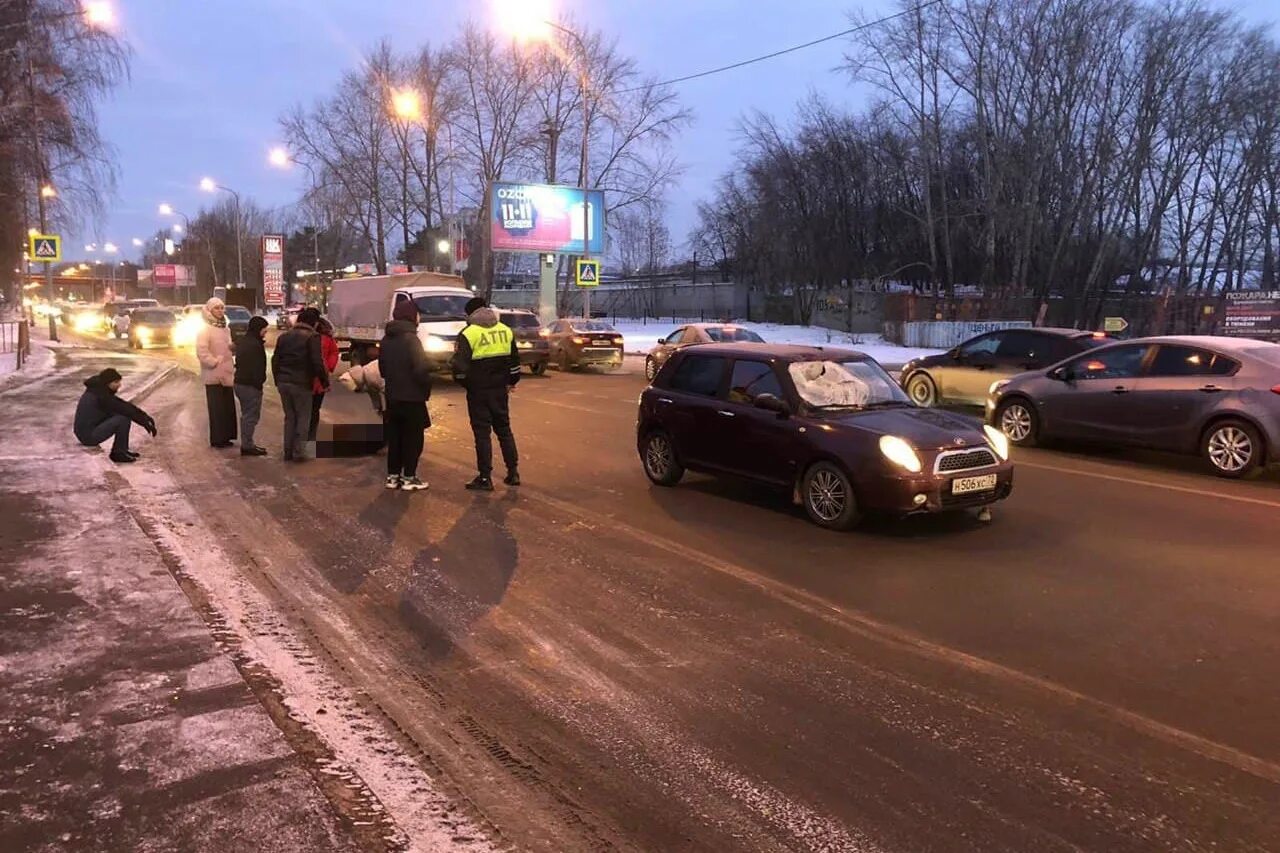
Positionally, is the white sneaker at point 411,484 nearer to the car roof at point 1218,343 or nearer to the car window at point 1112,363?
the car window at point 1112,363

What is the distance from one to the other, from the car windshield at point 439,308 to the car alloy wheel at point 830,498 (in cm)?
1483

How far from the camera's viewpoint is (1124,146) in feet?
135

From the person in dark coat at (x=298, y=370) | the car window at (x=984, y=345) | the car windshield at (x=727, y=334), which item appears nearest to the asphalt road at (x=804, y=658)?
the person in dark coat at (x=298, y=370)

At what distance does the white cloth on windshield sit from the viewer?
314 inches

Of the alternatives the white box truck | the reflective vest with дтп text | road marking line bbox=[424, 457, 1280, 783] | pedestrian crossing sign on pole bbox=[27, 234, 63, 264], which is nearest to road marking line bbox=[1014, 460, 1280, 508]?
road marking line bbox=[424, 457, 1280, 783]

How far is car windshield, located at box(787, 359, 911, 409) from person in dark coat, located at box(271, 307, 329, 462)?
213 inches

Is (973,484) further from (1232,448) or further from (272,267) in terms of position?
(272,267)

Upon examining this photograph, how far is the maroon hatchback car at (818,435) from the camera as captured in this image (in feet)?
23.4

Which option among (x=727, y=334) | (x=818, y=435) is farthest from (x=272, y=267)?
(x=818, y=435)

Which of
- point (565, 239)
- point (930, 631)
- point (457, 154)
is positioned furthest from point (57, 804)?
point (457, 154)

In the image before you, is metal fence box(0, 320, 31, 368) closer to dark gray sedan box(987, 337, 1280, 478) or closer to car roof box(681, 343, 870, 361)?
car roof box(681, 343, 870, 361)

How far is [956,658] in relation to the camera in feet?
15.9

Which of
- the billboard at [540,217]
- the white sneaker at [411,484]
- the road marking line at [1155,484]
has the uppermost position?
the billboard at [540,217]

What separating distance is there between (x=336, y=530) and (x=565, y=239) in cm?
3215
